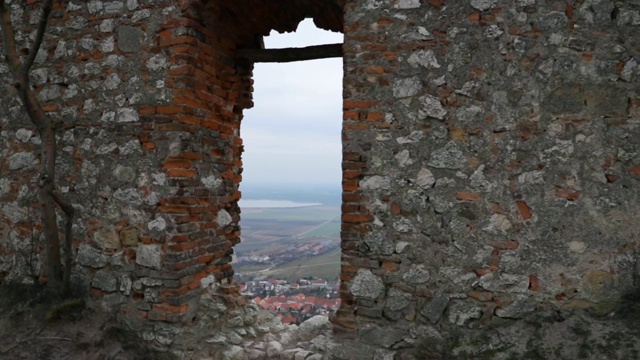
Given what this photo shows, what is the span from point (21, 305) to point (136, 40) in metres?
2.33

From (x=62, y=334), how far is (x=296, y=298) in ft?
7.93

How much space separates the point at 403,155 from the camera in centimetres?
328

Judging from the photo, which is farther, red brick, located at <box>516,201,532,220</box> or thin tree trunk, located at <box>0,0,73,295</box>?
thin tree trunk, located at <box>0,0,73,295</box>

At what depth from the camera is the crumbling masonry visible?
9.97 feet

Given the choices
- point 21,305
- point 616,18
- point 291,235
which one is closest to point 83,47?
point 21,305

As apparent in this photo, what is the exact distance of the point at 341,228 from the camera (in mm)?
3404

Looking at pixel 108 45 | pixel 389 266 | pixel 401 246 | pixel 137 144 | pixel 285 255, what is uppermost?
pixel 108 45

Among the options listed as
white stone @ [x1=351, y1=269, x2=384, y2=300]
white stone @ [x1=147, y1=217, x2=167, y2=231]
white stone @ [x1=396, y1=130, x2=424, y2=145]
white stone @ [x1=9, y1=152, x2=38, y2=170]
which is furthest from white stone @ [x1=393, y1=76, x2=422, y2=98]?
white stone @ [x1=9, y1=152, x2=38, y2=170]

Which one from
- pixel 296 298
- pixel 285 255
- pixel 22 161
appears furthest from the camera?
pixel 285 255

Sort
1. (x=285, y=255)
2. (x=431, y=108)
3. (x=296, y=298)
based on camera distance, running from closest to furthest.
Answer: (x=431, y=108)
(x=296, y=298)
(x=285, y=255)

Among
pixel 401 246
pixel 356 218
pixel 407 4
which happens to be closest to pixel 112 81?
pixel 356 218

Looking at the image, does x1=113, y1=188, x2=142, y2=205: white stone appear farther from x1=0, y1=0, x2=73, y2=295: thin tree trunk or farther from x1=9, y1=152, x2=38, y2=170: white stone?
x1=9, y1=152, x2=38, y2=170: white stone

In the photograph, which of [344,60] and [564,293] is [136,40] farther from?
[564,293]

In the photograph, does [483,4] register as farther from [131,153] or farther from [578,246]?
[131,153]
